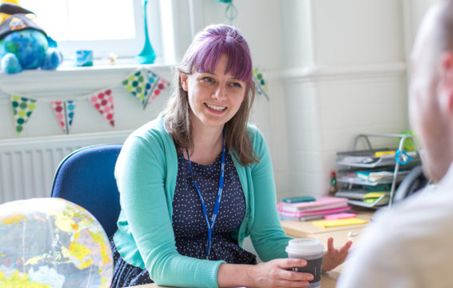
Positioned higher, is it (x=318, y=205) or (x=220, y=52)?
(x=220, y=52)

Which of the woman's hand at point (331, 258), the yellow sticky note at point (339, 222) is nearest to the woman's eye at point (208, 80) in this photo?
the woman's hand at point (331, 258)

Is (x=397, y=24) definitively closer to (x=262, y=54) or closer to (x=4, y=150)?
(x=262, y=54)

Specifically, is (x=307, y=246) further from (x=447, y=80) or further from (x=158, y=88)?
(x=158, y=88)

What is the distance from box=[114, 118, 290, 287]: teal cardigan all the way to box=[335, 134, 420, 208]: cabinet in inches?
36.7

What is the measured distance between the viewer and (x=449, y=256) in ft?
1.90

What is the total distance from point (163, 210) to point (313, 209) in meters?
1.18

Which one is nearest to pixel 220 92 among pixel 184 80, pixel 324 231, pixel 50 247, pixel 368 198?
pixel 184 80

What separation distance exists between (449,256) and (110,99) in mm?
2613

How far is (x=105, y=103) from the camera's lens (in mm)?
3070

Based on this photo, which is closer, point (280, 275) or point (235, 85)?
point (280, 275)

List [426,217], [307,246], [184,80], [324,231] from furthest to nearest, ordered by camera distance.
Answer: [324,231], [184,80], [307,246], [426,217]

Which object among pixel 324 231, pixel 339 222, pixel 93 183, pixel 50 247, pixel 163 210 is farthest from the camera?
pixel 339 222

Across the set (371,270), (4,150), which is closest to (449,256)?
(371,270)

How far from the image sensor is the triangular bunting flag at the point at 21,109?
2920mm
